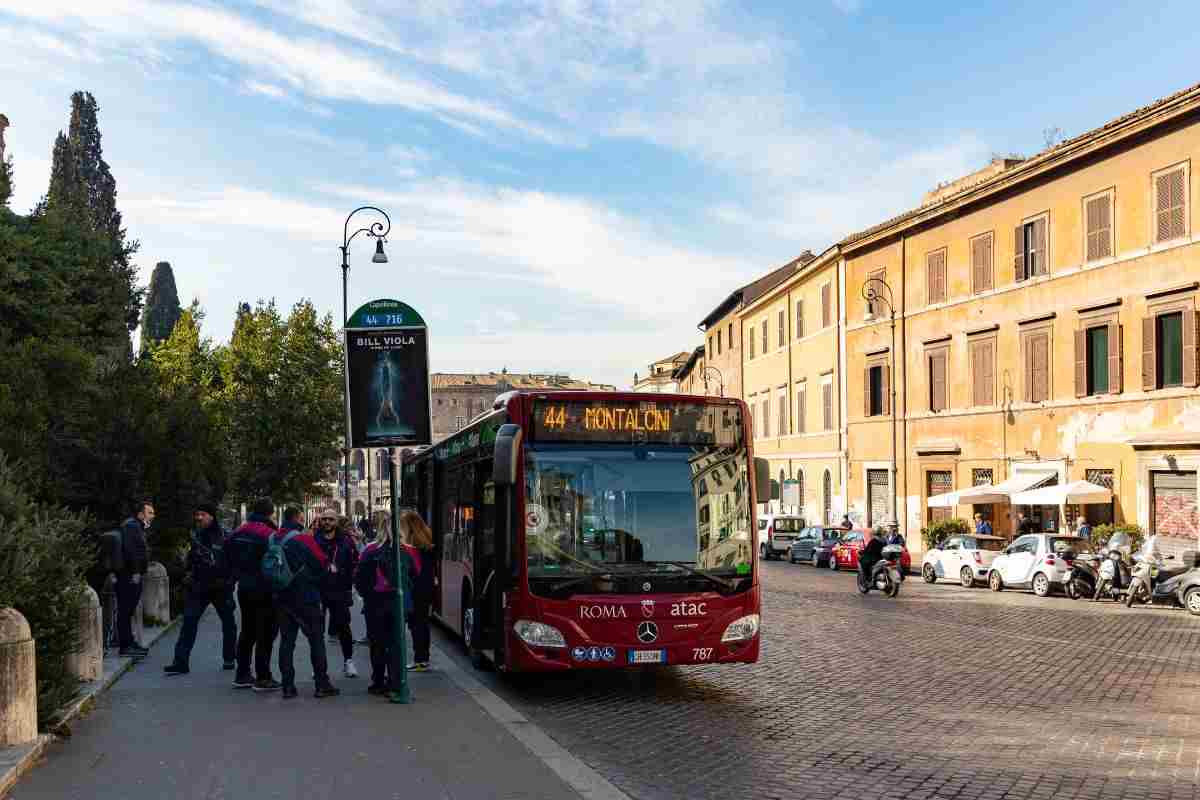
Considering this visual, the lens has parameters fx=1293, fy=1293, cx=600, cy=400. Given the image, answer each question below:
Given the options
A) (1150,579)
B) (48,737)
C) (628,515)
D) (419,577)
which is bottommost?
(1150,579)

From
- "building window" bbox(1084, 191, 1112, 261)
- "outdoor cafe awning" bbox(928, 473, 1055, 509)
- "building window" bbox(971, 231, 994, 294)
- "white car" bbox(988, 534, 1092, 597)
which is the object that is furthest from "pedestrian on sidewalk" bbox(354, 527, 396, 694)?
"building window" bbox(971, 231, 994, 294)

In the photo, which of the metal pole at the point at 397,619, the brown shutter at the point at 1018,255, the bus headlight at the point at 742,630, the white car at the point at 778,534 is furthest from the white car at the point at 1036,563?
the metal pole at the point at 397,619

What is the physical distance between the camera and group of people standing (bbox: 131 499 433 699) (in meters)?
11.7

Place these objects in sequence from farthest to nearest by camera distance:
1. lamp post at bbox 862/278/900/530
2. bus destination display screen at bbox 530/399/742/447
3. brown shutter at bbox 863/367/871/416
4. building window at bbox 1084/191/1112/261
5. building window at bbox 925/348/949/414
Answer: brown shutter at bbox 863/367/871/416
lamp post at bbox 862/278/900/530
building window at bbox 925/348/949/414
building window at bbox 1084/191/1112/261
bus destination display screen at bbox 530/399/742/447

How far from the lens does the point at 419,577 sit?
12914mm

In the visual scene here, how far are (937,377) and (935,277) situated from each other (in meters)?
3.21

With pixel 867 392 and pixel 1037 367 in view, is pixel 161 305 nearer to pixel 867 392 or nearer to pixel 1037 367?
pixel 867 392

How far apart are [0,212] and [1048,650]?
813 inches

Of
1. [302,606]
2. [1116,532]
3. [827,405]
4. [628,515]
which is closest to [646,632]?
[628,515]

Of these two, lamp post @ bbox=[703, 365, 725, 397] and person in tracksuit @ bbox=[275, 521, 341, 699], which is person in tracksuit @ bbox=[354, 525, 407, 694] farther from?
lamp post @ bbox=[703, 365, 725, 397]

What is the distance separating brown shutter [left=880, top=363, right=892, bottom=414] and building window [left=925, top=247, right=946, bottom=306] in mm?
3665

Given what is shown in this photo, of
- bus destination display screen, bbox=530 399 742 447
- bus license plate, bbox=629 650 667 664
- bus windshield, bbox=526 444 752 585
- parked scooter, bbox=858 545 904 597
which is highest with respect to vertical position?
bus destination display screen, bbox=530 399 742 447

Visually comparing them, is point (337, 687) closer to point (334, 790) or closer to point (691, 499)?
point (691, 499)

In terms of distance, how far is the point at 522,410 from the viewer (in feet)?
39.7
